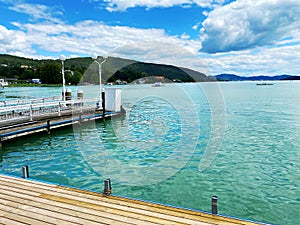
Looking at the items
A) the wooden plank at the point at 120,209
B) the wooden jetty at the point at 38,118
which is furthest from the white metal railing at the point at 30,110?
the wooden plank at the point at 120,209

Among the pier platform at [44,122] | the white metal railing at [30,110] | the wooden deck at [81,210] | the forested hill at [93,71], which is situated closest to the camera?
the wooden deck at [81,210]

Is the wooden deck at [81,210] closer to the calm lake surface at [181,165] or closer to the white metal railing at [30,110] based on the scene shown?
the calm lake surface at [181,165]

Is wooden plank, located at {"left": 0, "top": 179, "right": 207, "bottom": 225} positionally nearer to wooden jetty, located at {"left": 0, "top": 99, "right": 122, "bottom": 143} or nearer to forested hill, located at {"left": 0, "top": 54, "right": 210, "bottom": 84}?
forested hill, located at {"left": 0, "top": 54, "right": 210, "bottom": 84}

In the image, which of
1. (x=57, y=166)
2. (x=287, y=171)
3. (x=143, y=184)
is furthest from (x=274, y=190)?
(x=57, y=166)

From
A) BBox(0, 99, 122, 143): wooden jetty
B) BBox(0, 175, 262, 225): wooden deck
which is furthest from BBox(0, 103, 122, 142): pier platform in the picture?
BBox(0, 175, 262, 225): wooden deck

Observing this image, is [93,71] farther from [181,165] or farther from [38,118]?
[181,165]

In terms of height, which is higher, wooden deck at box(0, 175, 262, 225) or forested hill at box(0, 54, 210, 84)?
forested hill at box(0, 54, 210, 84)
